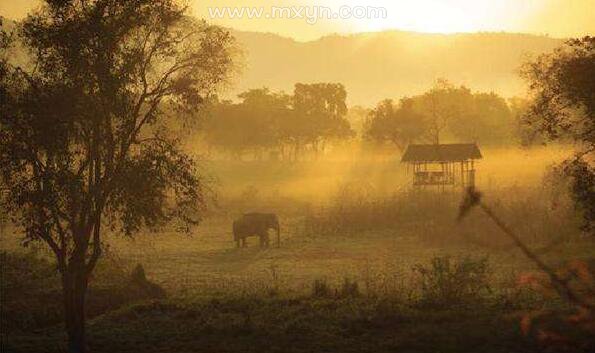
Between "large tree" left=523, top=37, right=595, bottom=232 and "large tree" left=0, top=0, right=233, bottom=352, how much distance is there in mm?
9802

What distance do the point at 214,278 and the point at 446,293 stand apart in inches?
410

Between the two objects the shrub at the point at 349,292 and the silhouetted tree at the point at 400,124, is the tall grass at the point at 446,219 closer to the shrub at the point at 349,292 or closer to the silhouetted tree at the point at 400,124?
the shrub at the point at 349,292

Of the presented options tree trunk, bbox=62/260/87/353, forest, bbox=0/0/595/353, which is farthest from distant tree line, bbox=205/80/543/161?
tree trunk, bbox=62/260/87/353

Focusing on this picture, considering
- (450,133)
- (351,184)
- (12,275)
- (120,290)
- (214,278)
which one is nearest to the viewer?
(120,290)

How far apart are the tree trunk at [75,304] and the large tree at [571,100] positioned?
12262 mm

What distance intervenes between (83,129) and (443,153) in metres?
44.0

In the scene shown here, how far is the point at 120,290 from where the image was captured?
73.7 ft

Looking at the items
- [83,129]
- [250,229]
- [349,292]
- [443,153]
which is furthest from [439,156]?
[83,129]

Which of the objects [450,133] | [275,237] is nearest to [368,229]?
[275,237]

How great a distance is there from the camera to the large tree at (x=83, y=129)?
15.2 metres

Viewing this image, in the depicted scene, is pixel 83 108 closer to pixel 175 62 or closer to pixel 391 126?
pixel 175 62

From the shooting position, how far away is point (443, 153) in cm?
5647

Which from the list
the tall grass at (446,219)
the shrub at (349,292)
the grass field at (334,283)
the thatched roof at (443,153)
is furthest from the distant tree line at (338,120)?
the shrub at (349,292)

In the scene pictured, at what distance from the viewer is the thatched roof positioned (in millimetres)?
56000
